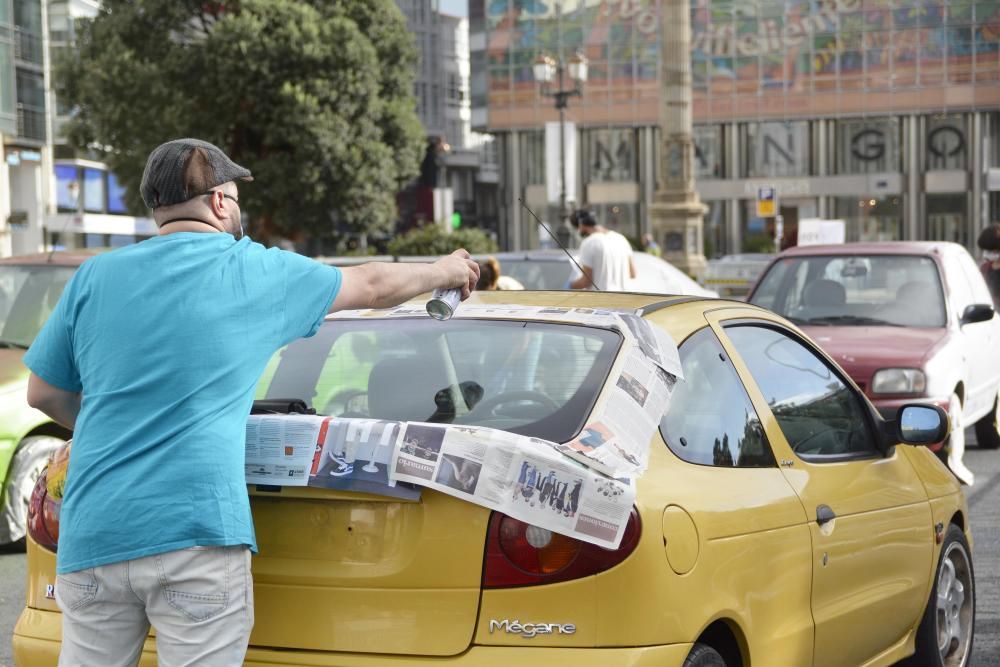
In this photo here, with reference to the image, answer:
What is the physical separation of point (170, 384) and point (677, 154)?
121 ft

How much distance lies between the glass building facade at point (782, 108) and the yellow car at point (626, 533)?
6760 cm

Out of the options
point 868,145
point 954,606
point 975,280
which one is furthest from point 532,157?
point 954,606

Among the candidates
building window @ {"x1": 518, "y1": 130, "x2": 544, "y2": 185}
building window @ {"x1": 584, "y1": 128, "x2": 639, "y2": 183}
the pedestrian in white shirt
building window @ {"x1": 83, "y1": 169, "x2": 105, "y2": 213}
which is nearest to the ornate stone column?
the pedestrian in white shirt

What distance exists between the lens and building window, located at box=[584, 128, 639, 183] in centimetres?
7856

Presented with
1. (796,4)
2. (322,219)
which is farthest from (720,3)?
(322,219)

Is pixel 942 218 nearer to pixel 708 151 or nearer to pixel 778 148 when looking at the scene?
pixel 778 148

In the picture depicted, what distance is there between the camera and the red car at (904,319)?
1015cm

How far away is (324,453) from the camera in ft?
11.5

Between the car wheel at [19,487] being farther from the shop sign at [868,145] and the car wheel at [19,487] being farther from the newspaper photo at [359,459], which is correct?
the shop sign at [868,145]

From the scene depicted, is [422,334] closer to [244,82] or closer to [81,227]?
[244,82]

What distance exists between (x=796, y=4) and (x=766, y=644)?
71723 mm

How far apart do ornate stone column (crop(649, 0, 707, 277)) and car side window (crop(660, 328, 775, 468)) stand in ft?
114

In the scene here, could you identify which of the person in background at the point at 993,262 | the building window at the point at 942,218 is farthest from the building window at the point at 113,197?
the person in background at the point at 993,262

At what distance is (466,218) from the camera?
11200cm
